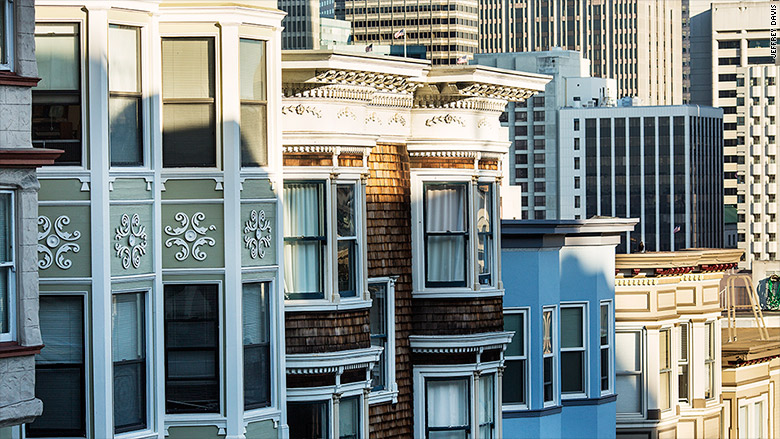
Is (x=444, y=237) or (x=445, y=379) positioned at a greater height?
(x=444, y=237)

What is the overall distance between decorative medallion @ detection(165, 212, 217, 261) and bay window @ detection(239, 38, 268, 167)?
39.1 inches

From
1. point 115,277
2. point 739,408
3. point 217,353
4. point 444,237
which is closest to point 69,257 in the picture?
point 115,277

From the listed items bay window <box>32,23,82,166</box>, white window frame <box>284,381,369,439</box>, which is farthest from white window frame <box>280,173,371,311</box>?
bay window <box>32,23,82,166</box>

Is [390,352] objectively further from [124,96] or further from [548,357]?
[124,96]

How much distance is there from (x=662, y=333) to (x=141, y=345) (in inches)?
739

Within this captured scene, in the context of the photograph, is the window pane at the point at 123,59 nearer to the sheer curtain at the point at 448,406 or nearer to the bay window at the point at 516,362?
the sheer curtain at the point at 448,406

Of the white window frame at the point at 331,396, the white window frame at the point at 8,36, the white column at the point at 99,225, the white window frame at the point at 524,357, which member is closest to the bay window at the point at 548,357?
the white window frame at the point at 524,357

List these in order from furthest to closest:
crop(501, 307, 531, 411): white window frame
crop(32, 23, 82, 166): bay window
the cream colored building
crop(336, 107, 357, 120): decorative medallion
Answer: the cream colored building, crop(501, 307, 531, 411): white window frame, crop(336, 107, 357, 120): decorative medallion, crop(32, 23, 82, 166): bay window

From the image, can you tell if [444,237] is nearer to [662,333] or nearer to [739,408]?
[662,333]

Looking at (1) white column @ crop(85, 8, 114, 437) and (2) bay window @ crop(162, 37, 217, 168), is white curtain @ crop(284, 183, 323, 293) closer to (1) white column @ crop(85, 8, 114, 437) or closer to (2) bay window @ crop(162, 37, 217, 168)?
(2) bay window @ crop(162, 37, 217, 168)

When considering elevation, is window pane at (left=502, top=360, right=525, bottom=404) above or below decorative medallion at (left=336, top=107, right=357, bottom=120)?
below

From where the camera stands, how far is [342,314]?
69.1ft

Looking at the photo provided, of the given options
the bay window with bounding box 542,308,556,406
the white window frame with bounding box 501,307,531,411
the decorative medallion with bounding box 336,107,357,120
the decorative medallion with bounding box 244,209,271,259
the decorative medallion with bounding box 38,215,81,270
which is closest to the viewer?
the decorative medallion with bounding box 38,215,81,270

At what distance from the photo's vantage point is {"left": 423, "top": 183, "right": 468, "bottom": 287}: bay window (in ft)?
79.2
